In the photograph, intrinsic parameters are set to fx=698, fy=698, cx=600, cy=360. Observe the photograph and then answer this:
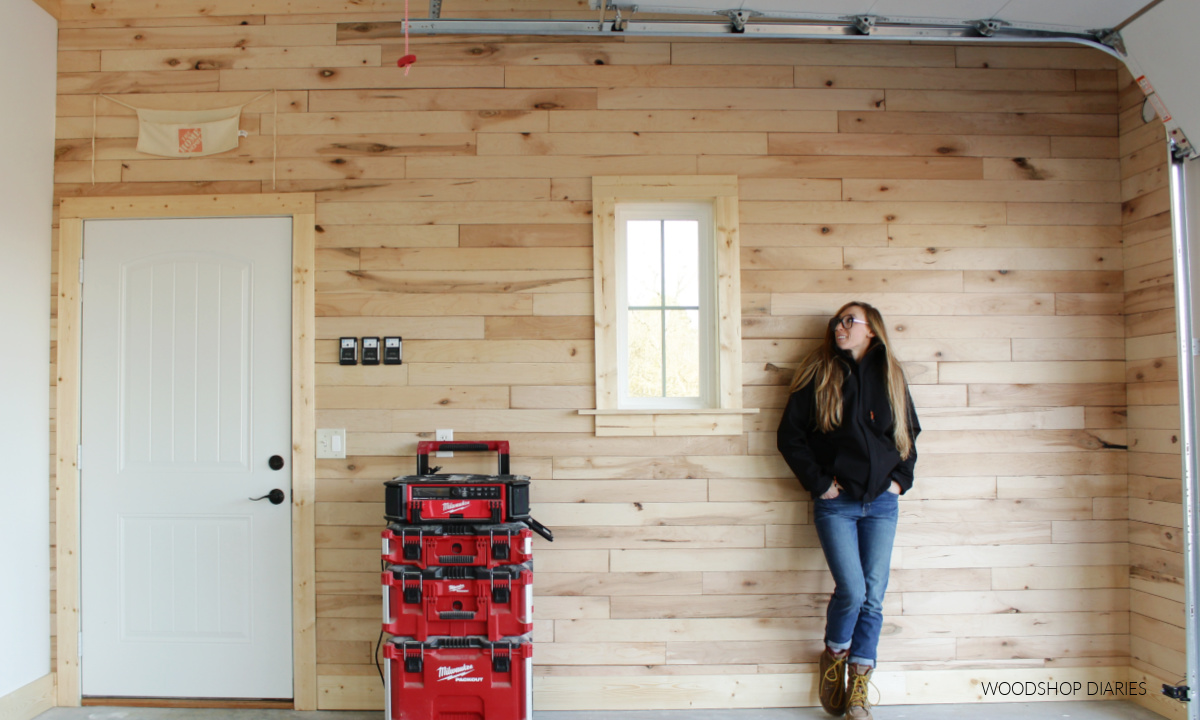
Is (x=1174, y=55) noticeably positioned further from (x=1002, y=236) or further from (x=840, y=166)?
(x=840, y=166)

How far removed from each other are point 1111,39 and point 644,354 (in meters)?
2.12

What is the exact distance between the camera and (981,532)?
10.2 feet

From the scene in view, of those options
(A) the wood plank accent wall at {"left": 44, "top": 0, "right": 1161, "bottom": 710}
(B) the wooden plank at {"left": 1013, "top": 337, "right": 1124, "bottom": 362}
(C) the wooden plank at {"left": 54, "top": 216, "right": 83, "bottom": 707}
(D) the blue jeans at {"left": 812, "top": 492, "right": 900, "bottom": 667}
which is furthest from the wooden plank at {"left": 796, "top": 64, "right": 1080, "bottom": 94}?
(C) the wooden plank at {"left": 54, "top": 216, "right": 83, "bottom": 707}

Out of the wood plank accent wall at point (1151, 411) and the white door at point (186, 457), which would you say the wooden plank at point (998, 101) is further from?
the white door at point (186, 457)

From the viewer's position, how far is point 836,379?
2906 mm

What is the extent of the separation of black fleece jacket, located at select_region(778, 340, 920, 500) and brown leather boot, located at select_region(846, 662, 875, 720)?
2.32 ft

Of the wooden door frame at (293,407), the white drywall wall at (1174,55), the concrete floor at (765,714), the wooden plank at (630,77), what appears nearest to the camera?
the white drywall wall at (1174,55)

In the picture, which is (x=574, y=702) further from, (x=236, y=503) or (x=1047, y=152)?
(x=1047, y=152)

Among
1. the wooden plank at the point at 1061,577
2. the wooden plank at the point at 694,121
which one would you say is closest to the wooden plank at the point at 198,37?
the wooden plank at the point at 694,121

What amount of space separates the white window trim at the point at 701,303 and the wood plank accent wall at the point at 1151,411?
6.13 ft

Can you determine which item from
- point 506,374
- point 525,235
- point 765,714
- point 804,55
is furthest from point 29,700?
point 804,55

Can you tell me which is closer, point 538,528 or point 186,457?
point 538,528

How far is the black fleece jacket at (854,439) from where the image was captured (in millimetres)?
2824

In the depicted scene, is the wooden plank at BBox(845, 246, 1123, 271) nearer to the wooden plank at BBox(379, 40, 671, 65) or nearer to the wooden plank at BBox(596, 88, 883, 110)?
the wooden plank at BBox(596, 88, 883, 110)
